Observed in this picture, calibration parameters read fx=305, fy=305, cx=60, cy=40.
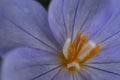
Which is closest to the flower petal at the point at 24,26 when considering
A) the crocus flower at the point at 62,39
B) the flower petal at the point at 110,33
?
the crocus flower at the point at 62,39

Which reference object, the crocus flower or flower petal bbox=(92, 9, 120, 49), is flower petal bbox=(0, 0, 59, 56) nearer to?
the crocus flower

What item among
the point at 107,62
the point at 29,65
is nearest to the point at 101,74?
the point at 107,62

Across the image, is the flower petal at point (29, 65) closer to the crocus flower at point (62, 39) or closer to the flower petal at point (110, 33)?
the crocus flower at point (62, 39)

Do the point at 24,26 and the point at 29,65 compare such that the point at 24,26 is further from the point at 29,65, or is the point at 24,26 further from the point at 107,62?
the point at 107,62

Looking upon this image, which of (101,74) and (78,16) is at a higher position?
(78,16)

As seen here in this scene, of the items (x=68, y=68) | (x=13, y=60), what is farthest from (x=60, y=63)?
(x=13, y=60)

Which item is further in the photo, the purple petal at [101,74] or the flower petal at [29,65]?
the purple petal at [101,74]

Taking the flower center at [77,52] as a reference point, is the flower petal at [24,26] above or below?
above
